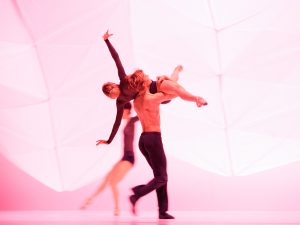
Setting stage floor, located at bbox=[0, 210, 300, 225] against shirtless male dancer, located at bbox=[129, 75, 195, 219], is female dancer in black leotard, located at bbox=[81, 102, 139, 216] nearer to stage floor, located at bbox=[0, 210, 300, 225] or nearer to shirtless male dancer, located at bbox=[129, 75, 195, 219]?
shirtless male dancer, located at bbox=[129, 75, 195, 219]

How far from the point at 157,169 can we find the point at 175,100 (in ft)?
12.9

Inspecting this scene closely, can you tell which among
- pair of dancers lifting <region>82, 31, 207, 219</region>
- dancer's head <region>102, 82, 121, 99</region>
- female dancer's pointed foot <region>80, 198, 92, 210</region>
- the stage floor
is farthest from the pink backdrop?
dancer's head <region>102, 82, 121, 99</region>

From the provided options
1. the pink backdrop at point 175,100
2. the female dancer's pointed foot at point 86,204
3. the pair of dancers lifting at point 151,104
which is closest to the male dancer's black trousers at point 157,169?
the pair of dancers lifting at point 151,104

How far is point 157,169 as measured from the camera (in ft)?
23.0

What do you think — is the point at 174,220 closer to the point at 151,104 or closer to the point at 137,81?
the point at 151,104

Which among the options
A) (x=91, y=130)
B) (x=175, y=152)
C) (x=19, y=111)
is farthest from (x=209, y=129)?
(x=19, y=111)

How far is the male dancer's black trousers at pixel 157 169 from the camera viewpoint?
6.92 m

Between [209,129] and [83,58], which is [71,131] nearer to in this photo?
[83,58]

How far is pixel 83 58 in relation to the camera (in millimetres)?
10828

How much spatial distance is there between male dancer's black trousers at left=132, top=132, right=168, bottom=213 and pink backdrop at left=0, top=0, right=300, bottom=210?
293 cm

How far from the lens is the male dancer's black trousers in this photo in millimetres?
6922

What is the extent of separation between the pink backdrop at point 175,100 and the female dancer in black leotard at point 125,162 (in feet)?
3.08

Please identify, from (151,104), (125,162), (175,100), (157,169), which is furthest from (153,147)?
(175,100)

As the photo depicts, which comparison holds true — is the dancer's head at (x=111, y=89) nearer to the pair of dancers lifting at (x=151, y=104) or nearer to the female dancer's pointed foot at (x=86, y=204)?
the pair of dancers lifting at (x=151, y=104)
